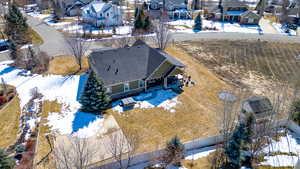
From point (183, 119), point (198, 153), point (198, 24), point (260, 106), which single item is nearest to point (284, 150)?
point (260, 106)

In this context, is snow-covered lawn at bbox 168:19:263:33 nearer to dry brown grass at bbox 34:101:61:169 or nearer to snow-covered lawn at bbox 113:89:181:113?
snow-covered lawn at bbox 113:89:181:113

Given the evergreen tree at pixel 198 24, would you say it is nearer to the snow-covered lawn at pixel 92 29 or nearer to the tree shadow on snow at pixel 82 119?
the snow-covered lawn at pixel 92 29

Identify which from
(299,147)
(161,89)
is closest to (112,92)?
(161,89)

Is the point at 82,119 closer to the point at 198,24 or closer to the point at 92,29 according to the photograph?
the point at 92,29

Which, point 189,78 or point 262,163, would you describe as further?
point 189,78

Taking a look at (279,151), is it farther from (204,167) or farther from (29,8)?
(29,8)

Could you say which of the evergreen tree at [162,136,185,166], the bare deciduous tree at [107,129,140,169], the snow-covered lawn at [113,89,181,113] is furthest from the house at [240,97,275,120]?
the bare deciduous tree at [107,129,140,169]
